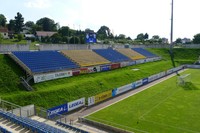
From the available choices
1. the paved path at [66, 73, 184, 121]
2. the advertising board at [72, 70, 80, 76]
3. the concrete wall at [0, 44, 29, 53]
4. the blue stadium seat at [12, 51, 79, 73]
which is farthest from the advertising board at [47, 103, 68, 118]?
the concrete wall at [0, 44, 29, 53]

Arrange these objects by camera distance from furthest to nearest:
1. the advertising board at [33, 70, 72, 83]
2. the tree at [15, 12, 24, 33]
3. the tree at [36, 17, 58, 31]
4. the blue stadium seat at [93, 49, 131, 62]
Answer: the tree at [36, 17, 58, 31], the tree at [15, 12, 24, 33], the blue stadium seat at [93, 49, 131, 62], the advertising board at [33, 70, 72, 83]

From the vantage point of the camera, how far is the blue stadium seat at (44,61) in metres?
37.3

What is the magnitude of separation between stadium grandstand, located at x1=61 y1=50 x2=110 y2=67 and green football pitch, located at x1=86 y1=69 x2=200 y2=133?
46.9 feet

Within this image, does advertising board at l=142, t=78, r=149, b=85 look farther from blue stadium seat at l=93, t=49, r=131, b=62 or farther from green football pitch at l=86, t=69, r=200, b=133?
blue stadium seat at l=93, t=49, r=131, b=62

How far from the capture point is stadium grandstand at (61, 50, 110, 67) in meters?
48.0

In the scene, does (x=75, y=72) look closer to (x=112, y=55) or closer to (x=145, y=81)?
(x=145, y=81)

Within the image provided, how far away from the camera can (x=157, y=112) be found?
28969 mm

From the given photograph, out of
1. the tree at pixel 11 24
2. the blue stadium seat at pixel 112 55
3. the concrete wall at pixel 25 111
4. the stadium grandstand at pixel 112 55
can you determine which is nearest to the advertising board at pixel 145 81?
the stadium grandstand at pixel 112 55

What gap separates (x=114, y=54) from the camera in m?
62.8

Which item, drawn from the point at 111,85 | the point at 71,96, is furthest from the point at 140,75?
the point at 71,96

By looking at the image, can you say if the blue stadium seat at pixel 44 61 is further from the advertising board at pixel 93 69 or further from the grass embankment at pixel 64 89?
the advertising board at pixel 93 69

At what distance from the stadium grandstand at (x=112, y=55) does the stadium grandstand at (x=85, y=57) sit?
2.64m

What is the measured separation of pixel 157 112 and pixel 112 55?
1322 inches

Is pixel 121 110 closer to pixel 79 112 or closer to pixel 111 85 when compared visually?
pixel 79 112
